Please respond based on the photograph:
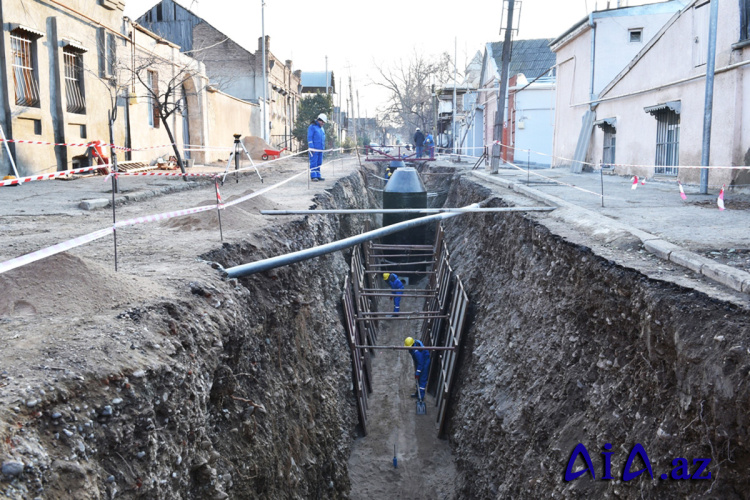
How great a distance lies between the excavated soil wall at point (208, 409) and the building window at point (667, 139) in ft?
33.6

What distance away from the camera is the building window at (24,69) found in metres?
12.8

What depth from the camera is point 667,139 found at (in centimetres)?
1458

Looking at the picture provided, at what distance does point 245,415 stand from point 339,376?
3.77m

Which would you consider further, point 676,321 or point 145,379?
point 676,321

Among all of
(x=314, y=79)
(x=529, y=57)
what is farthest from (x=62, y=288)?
(x=314, y=79)

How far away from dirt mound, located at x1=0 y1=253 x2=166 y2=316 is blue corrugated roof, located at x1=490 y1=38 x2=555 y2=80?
1215 inches

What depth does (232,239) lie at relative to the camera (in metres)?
6.49

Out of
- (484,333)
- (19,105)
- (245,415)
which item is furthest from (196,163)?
(245,415)

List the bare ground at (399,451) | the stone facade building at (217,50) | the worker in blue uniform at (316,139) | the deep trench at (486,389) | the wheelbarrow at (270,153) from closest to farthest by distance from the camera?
the deep trench at (486,389), the bare ground at (399,451), the worker in blue uniform at (316,139), the wheelbarrow at (270,153), the stone facade building at (217,50)

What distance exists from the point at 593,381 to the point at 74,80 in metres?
14.3

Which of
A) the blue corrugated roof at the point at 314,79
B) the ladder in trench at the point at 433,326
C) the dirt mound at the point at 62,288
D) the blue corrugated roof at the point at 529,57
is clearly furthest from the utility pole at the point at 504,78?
the blue corrugated roof at the point at 314,79

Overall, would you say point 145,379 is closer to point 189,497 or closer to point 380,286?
point 189,497

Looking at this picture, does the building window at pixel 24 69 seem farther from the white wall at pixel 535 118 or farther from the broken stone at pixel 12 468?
the white wall at pixel 535 118

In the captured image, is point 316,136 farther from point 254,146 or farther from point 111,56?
point 254,146
